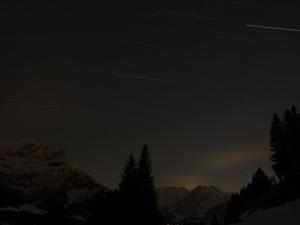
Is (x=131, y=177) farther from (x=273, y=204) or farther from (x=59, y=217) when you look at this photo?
(x=273, y=204)

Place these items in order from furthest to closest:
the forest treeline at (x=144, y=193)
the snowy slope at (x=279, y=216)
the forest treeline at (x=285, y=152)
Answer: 1. the forest treeline at (x=285, y=152)
2. the forest treeline at (x=144, y=193)
3. the snowy slope at (x=279, y=216)

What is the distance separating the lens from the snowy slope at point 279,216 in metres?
42.5

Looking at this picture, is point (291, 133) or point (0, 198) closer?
point (291, 133)

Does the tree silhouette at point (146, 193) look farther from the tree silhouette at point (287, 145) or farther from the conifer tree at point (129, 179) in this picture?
the tree silhouette at point (287, 145)

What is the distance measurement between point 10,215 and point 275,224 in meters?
74.0

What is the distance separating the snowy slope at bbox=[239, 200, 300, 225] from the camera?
4247 cm

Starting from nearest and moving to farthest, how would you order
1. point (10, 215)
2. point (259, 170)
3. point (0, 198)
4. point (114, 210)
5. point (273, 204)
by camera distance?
point (114, 210) < point (273, 204) < point (259, 170) < point (10, 215) < point (0, 198)

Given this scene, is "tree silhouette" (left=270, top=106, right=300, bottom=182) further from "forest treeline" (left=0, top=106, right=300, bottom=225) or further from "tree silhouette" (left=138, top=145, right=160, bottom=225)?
"tree silhouette" (left=138, top=145, right=160, bottom=225)

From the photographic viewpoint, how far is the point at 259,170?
288 feet

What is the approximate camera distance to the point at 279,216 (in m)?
45.6

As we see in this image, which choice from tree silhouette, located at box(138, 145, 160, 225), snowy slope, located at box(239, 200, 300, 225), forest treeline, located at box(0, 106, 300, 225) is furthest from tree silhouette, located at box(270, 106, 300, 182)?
tree silhouette, located at box(138, 145, 160, 225)

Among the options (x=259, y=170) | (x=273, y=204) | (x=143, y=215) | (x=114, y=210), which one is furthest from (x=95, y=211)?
(x=259, y=170)

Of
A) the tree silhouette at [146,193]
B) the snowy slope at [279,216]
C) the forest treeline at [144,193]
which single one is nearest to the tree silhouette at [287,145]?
the forest treeline at [144,193]

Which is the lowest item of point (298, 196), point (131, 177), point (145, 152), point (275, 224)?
point (275, 224)
